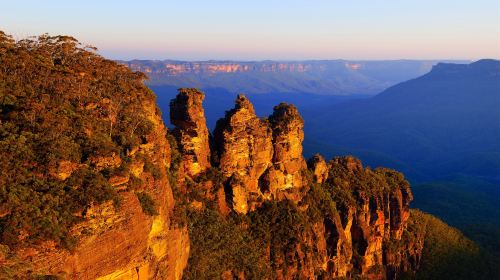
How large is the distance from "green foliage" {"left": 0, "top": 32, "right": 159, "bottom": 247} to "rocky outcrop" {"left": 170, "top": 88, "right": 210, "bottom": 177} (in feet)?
15.7

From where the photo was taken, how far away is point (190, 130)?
48.0 m

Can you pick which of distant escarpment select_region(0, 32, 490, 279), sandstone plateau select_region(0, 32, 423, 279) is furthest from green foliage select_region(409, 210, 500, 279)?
sandstone plateau select_region(0, 32, 423, 279)

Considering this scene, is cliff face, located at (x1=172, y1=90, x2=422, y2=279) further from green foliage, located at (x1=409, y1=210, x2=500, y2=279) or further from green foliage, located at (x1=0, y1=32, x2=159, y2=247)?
green foliage, located at (x1=0, y1=32, x2=159, y2=247)

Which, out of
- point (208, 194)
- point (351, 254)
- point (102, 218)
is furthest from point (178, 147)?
point (351, 254)

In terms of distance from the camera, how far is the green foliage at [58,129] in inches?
990

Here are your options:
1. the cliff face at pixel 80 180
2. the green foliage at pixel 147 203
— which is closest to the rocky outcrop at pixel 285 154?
the cliff face at pixel 80 180

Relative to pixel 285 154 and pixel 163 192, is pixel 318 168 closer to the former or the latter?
pixel 285 154

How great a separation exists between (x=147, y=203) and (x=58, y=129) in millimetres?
7270

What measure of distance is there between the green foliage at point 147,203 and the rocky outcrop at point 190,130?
1462 cm

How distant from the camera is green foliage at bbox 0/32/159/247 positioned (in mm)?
25156

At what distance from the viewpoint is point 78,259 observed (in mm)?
25672

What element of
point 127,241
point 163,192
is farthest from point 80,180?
point 163,192

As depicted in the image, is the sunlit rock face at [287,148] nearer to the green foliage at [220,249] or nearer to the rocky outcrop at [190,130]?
the green foliage at [220,249]

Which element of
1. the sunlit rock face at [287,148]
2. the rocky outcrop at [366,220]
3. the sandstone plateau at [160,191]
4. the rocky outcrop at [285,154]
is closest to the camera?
the sandstone plateau at [160,191]
